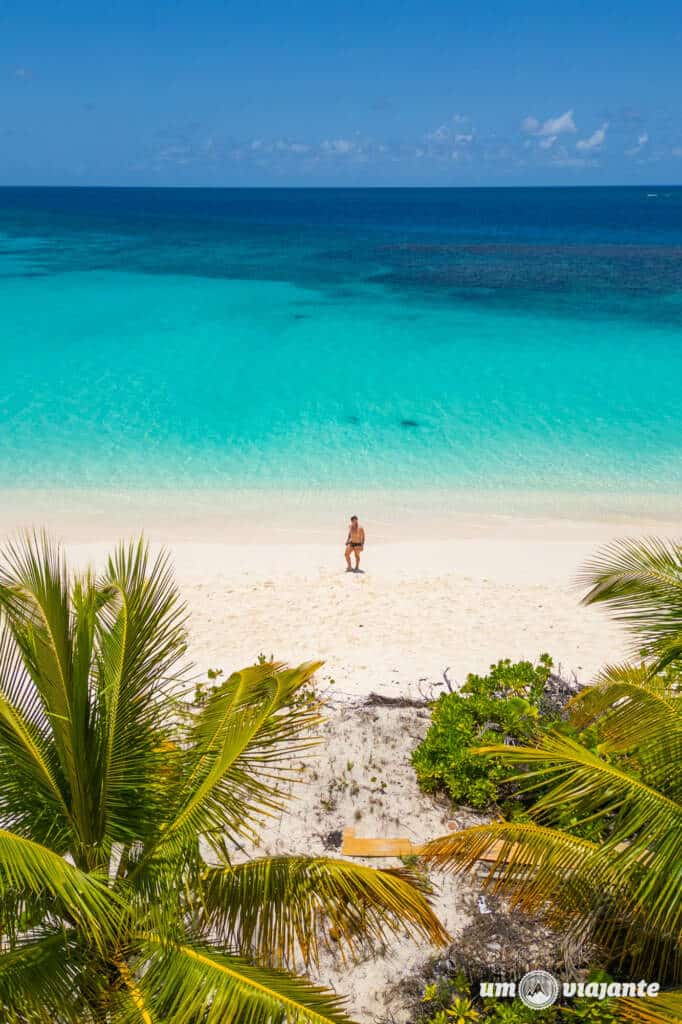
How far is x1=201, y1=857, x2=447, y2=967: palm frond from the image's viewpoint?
156 inches

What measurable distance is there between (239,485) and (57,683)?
1494 centimetres

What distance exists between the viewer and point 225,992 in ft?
11.7

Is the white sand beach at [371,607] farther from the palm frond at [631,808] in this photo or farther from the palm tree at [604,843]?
the palm frond at [631,808]

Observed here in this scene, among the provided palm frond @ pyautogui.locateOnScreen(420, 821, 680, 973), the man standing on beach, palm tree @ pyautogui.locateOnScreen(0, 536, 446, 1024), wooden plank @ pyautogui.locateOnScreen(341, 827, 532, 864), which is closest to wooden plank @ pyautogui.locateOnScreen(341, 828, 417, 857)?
wooden plank @ pyautogui.locateOnScreen(341, 827, 532, 864)

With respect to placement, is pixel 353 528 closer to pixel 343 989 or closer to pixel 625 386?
pixel 343 989

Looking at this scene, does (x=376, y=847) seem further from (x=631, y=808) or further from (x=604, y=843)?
(x=631, y=808)

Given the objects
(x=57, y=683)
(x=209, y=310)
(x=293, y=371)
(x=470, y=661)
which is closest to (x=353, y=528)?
(x=470, y=661)

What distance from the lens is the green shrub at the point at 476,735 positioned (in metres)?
7.37

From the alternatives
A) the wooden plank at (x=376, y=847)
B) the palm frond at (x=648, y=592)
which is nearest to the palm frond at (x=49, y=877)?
the wooden plank at (x=376, y=847)

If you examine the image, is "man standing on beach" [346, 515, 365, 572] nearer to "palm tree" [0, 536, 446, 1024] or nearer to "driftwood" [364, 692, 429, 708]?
"driftwood" [364, 692, 429, 708]

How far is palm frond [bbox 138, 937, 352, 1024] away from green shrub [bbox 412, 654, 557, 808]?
12.3 feet

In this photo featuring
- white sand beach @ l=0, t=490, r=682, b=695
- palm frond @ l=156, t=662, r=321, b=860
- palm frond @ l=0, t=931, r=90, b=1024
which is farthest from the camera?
white sand beach @ l=0, t=490, r=682, b=695

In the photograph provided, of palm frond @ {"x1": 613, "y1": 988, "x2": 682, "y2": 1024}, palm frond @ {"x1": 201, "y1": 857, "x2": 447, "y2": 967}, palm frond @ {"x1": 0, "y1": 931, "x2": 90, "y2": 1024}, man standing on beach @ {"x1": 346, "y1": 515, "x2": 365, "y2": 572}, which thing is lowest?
palm frond @ {"x1": 0, "y1": 931, "x2": 90, "y2": 1024}

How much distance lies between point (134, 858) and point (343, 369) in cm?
2525
